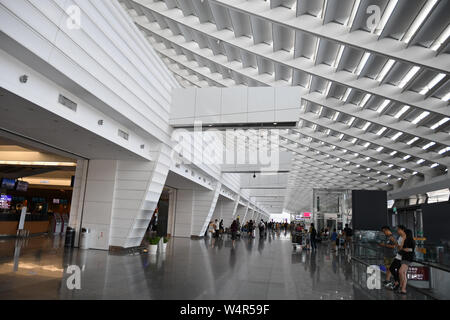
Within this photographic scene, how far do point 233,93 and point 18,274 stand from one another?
8.37m

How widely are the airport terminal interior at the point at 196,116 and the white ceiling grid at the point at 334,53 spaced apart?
6cm

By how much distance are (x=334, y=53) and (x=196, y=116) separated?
18.7 feet

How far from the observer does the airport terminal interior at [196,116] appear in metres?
6.45

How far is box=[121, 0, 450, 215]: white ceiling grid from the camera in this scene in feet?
29.0

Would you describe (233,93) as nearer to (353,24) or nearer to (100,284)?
(353,24)

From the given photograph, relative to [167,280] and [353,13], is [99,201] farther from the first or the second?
[353,13]

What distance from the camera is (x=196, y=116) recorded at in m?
12.0

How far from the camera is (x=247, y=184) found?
34.5 meters

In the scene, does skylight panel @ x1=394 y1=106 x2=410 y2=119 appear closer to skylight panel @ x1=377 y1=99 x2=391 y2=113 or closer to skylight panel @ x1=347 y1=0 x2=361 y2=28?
skylight panel @ x1=377 y1=99 x2=391 y2=113

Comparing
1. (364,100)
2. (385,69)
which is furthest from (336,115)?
(385,69)

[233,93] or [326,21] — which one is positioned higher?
[326,21]

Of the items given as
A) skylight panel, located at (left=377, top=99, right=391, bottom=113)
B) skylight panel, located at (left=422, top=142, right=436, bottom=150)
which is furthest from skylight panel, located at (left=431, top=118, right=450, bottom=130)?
skylight panel, located at (left=422, top=142, right=436, bottom=150)
